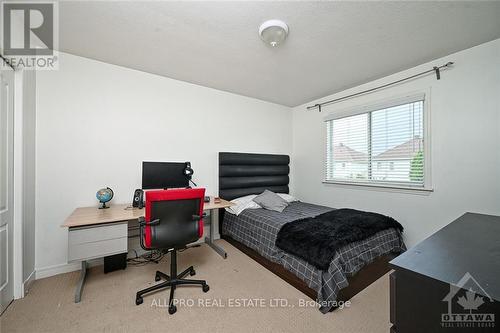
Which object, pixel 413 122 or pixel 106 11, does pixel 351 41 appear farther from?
pixel 106 11

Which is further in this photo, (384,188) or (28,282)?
(384,188)

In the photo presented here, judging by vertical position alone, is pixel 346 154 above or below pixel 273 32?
below

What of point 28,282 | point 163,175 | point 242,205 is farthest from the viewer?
point 242,205

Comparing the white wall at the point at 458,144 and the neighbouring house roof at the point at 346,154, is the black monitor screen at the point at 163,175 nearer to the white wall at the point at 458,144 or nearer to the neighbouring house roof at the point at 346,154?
the neighbouring house roof at the point at 346,154

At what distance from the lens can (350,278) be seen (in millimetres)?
1908

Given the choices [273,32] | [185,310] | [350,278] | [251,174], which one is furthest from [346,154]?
[185,310]

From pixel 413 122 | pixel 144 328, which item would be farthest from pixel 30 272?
pixel 413 122

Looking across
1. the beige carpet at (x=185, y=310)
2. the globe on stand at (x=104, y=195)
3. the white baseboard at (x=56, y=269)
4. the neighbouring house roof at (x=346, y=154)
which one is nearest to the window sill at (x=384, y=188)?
the neighbouring house roof at (x=346, y=154)

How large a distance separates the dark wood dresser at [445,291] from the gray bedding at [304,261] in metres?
0.95

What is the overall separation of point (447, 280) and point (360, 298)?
5.10ft

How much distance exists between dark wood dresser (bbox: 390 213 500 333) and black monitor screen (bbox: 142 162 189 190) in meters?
2.52

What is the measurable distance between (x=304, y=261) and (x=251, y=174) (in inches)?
75.4

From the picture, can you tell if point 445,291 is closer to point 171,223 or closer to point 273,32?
point 171,223

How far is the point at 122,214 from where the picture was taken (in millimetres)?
2090
